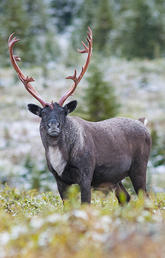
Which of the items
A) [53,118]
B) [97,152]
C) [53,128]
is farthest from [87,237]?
[97,152]

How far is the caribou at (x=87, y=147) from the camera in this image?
5.55 m

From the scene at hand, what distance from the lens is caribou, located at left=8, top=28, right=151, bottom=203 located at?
5547 millimetres

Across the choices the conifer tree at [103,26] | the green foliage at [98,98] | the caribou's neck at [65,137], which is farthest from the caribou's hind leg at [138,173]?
the conifer tree at [103,26]

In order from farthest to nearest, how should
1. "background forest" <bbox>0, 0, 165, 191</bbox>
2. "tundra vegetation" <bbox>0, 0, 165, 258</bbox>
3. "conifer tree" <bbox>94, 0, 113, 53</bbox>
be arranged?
"conifer tree" <bbox>94, 0, 113, 53</bbox> → "background forest" <bbox>0, 0, 165, 191</bbox> → "tundra vegetation" <bbox>0, 0, 165, 258</bbox>

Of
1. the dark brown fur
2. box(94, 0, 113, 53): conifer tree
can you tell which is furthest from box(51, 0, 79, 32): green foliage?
the dark brown fur

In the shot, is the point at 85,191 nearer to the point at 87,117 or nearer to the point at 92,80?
the point at 87,117

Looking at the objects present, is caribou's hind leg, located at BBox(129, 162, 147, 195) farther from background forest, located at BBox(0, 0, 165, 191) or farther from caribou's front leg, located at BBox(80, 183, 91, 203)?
background forest, located at BBox(0, 0, 165, 191)

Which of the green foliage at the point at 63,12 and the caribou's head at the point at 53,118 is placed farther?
A: the green foliage at the point at 63,12

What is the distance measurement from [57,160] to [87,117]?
7.82 meters

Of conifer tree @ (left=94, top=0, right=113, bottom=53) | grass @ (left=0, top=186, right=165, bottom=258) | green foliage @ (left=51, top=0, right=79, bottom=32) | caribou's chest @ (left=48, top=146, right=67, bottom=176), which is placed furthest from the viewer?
green foliage @ (left=51, top=0, right=79, bottom=32)

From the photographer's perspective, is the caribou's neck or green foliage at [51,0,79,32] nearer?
the caribou's neck

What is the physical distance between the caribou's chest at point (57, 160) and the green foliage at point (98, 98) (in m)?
7.85

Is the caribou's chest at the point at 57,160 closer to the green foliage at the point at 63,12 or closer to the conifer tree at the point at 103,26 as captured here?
the conifer tree at the point at 103,26

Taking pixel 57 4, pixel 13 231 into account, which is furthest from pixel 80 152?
pixel 57 4
